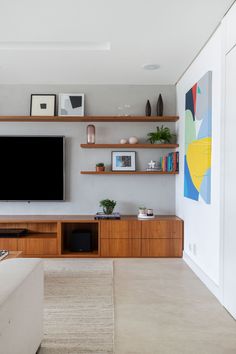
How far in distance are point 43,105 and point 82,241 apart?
213 cm

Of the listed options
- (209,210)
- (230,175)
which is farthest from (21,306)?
(209,210)

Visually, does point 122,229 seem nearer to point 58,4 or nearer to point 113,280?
point 113,280

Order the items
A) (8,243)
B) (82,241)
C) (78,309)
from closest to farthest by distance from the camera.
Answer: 1. (78,309)
2. (8,243)
3. (82,241)

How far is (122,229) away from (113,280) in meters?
1.02

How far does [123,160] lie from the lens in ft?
16.1

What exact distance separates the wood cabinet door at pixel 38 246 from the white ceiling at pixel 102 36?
7.54 feet

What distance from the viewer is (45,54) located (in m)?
3.65

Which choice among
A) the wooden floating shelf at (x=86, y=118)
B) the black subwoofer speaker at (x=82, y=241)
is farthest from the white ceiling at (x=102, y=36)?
the black subwoofer speaker at (x=82, y=241)

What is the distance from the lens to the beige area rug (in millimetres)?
2152

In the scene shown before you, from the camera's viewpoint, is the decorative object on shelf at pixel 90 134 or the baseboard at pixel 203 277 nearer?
the baseboard at pixel 203 277

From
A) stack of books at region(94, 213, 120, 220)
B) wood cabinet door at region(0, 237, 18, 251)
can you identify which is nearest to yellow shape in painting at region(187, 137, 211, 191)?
stack of books at region(94, 213, 120, 220)

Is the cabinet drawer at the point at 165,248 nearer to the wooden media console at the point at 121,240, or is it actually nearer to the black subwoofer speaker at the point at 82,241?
the wooden media console at the point at 121,240

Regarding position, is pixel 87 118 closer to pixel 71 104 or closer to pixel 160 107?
pixel 71 104

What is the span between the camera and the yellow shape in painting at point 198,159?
3.24 m
